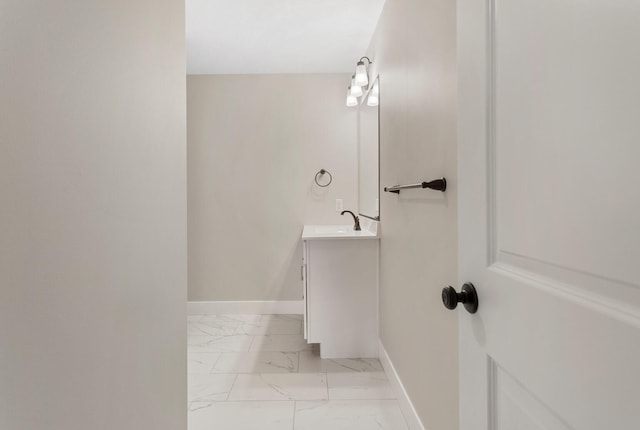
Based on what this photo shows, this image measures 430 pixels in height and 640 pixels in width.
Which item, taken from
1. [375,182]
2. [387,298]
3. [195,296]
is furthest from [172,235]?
[195,296]

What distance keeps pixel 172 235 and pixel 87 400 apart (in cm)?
60

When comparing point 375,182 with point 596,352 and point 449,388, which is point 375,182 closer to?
point 449,388

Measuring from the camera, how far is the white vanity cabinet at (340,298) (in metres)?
2.54

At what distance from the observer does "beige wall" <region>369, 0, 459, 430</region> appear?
4.16 feet

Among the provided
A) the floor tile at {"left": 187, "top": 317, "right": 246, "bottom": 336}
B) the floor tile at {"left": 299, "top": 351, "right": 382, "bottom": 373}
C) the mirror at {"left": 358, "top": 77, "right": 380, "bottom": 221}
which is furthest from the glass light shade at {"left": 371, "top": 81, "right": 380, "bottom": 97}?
the floor tile at {"left": 187, "top": 317, "right": 246, "bottom": 336}

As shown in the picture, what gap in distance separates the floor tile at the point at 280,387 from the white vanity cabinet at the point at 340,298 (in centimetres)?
30

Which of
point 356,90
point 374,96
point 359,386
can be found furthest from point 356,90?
point 359,386

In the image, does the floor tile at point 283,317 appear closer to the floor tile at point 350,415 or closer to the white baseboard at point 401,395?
the white baseboard at point 401,395

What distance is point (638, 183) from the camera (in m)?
0.39

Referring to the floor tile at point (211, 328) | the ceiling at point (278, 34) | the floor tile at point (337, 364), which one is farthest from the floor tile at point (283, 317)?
the ceiling at point (278, 34)

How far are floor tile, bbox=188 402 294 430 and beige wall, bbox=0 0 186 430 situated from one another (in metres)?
0.60

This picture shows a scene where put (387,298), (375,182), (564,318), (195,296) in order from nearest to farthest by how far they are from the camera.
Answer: (564,318), (387,298), (375,182), (195,296)

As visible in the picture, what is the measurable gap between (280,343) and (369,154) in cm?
167

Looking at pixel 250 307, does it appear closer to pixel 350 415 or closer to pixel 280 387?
pixel 280 387
